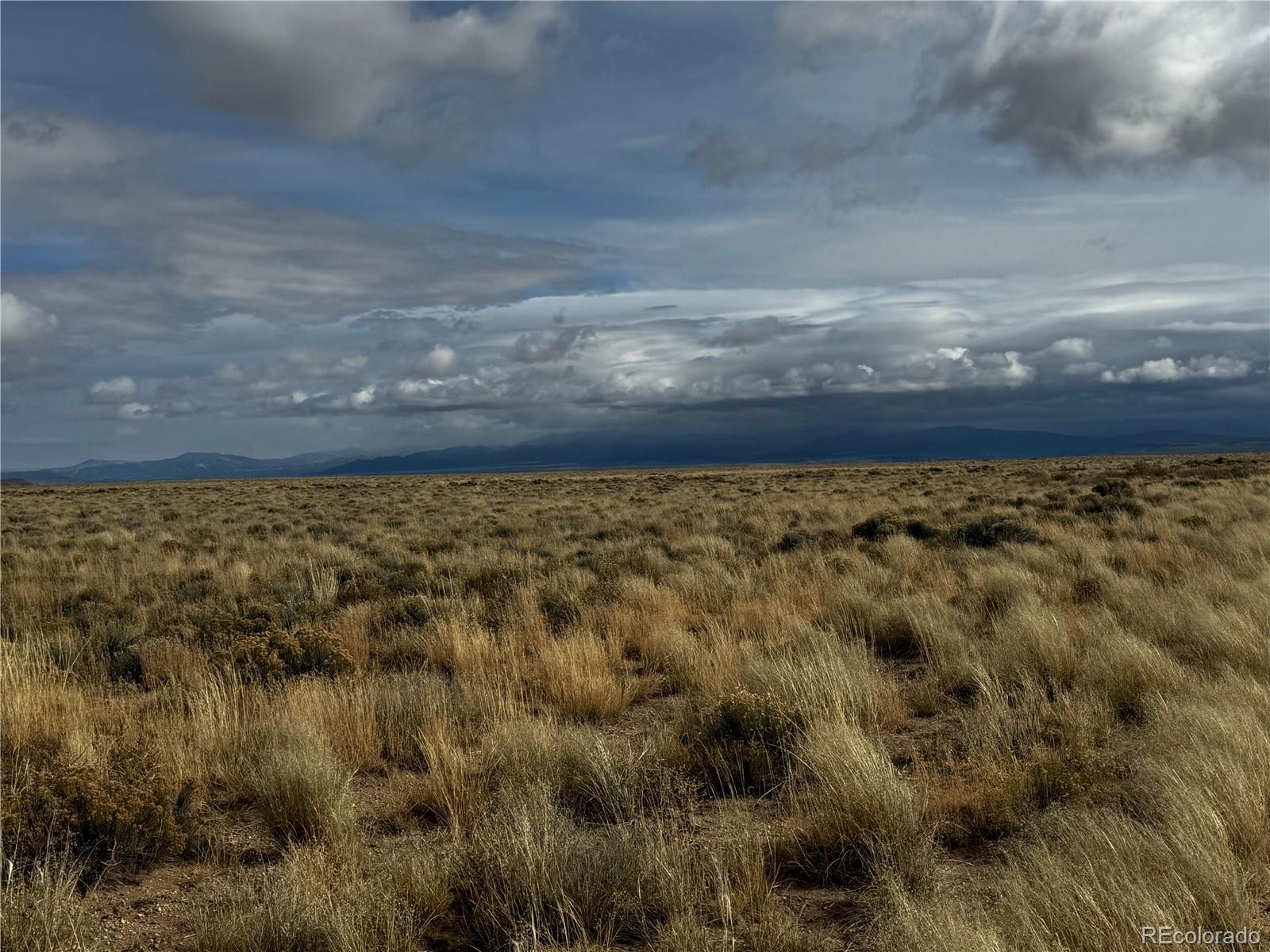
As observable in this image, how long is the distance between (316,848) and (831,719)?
11.4 ft

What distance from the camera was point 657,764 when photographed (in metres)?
5.52

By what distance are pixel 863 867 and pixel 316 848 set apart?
9.14 ft

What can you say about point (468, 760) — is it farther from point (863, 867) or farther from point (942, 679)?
point (942, 679)

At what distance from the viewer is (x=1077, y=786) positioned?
4.71 meters

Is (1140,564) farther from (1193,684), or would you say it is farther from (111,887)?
(111,887)

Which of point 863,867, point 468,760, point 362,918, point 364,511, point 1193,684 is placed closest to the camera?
point 362,918

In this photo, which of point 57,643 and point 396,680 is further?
point 57,643

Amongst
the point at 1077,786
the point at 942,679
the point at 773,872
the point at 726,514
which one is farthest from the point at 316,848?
the point at 726,514

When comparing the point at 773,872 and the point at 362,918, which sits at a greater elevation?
the point at 362,918

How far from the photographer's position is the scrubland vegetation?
3703 millimetres

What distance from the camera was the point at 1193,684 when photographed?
21.2 feet

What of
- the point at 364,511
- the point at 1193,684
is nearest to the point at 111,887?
the point at 1193,684

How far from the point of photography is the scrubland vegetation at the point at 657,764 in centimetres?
370

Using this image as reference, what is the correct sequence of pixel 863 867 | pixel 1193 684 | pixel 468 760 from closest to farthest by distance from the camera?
pixel 863 867, pixel 468 760, pixel 1193 684
